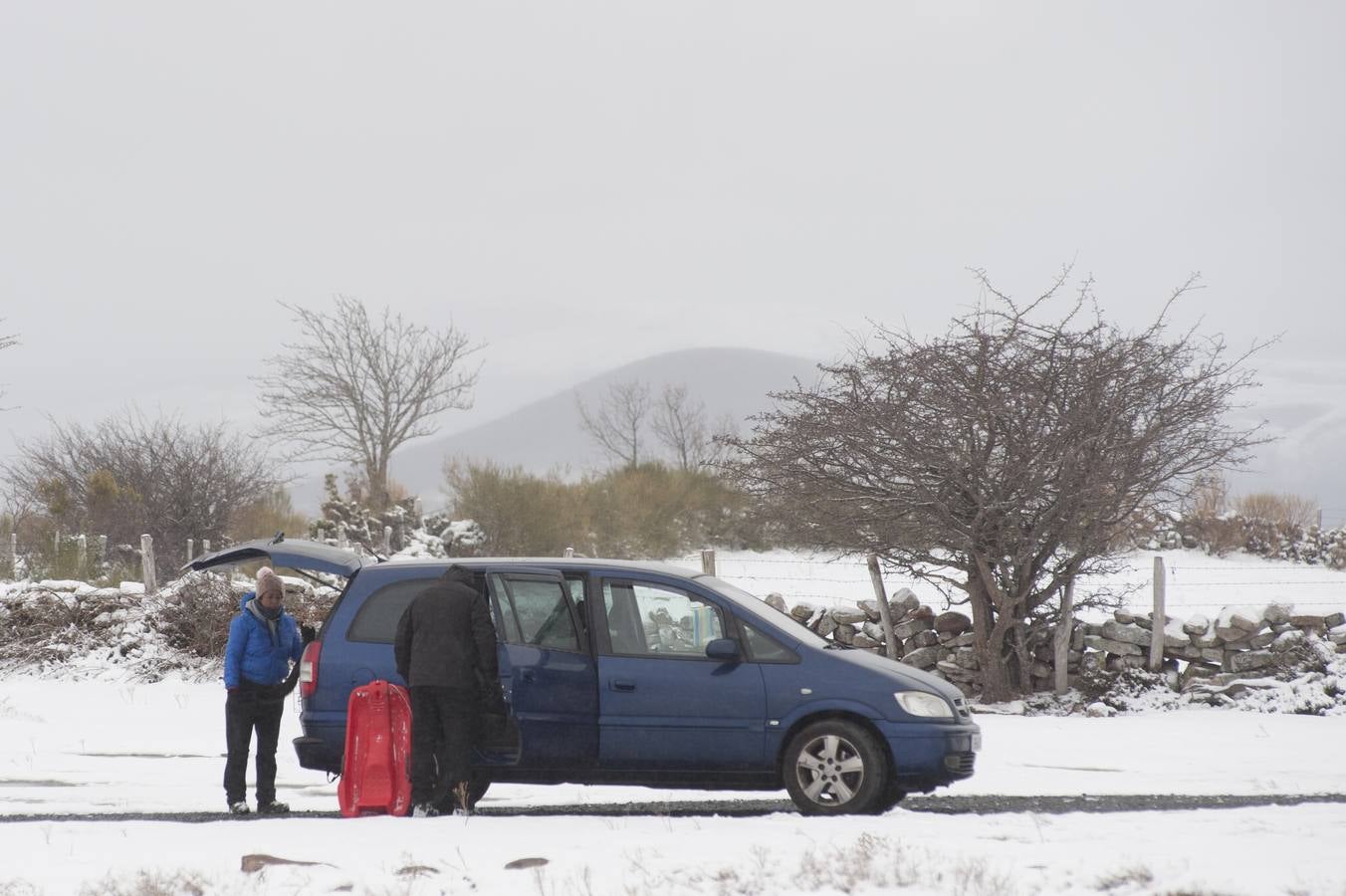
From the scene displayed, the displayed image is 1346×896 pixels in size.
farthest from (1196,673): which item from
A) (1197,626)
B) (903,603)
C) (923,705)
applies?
(923,705)

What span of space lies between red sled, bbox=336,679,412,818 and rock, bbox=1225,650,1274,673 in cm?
1114

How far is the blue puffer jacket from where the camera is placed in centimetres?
969

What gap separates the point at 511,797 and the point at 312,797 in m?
1.53

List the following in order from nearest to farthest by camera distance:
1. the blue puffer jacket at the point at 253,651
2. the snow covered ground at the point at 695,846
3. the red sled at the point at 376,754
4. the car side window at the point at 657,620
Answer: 1. the snow covered ground at the point at 695,846
2. the red sled at the point at 376,754
3. the car side window at the point at 657,620
4. the blue puffer jacket at the point at 253,651

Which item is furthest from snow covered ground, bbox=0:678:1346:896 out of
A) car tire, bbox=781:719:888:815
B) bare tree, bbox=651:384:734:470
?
bare tree, bbox=651:384:734:470

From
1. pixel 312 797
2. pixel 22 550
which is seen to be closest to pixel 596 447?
pixel 22 550

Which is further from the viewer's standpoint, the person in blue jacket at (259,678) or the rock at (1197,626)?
the rock at (1197,626)

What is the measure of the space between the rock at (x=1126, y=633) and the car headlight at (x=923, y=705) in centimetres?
888

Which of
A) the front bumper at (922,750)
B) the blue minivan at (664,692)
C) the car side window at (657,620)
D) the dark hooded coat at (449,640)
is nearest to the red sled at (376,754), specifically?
the blue minivan at (664,692)

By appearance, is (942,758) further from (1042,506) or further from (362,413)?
(362,413)

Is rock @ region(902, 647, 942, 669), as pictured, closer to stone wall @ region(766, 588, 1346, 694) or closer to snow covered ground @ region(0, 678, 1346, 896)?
stone wall @ region(766, 588, 1346, 694)

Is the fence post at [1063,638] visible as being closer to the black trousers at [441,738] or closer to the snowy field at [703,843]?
the snowy field at [703,843]

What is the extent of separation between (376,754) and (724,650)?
234 centimetres

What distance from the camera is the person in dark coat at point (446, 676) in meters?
8.98
